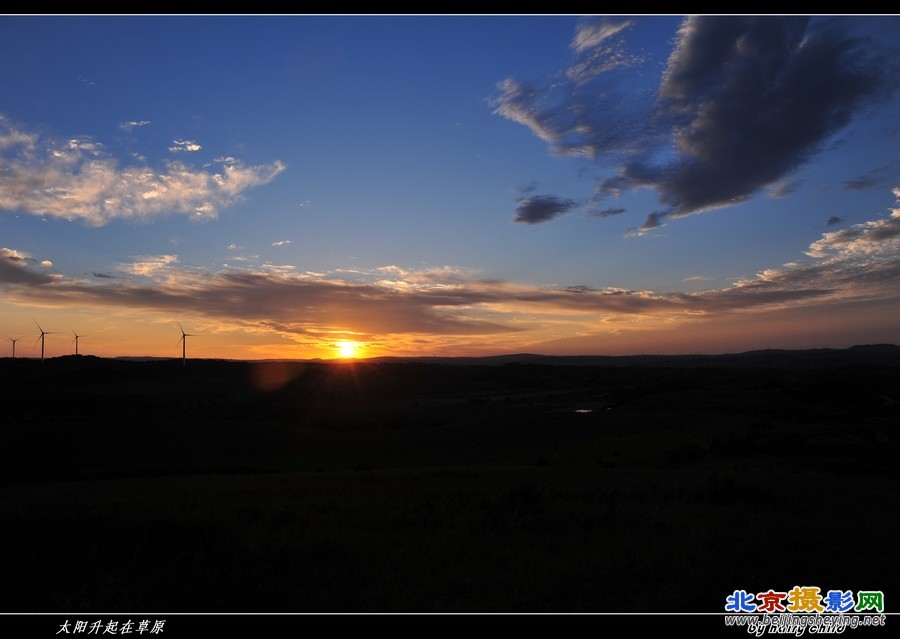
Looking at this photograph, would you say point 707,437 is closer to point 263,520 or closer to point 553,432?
point 553,432

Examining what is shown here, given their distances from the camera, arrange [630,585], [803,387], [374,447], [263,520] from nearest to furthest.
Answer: [630,585], [263,520], [374,447], [803,387]

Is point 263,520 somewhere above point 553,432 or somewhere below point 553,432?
above

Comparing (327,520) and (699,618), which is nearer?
(699,618)

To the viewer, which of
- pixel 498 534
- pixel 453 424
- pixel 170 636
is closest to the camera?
pixel 170 636

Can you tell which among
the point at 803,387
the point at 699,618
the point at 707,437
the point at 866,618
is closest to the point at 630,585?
the point at 699,618

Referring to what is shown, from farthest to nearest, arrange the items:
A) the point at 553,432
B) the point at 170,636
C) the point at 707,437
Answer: the point at 553,432 → the point at 707,437 → the point at 170,636

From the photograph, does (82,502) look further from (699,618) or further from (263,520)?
(699,618)

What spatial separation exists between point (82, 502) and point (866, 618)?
57.2 ft

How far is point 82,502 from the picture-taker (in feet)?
51.3

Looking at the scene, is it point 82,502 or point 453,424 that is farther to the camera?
point 453,424

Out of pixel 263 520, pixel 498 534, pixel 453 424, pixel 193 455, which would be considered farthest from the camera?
pixel 453 424

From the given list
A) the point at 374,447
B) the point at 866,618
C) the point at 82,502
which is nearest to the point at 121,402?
the point at 374,447

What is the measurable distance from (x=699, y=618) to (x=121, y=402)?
7242 centimetres

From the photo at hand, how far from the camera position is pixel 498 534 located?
11117 mm
